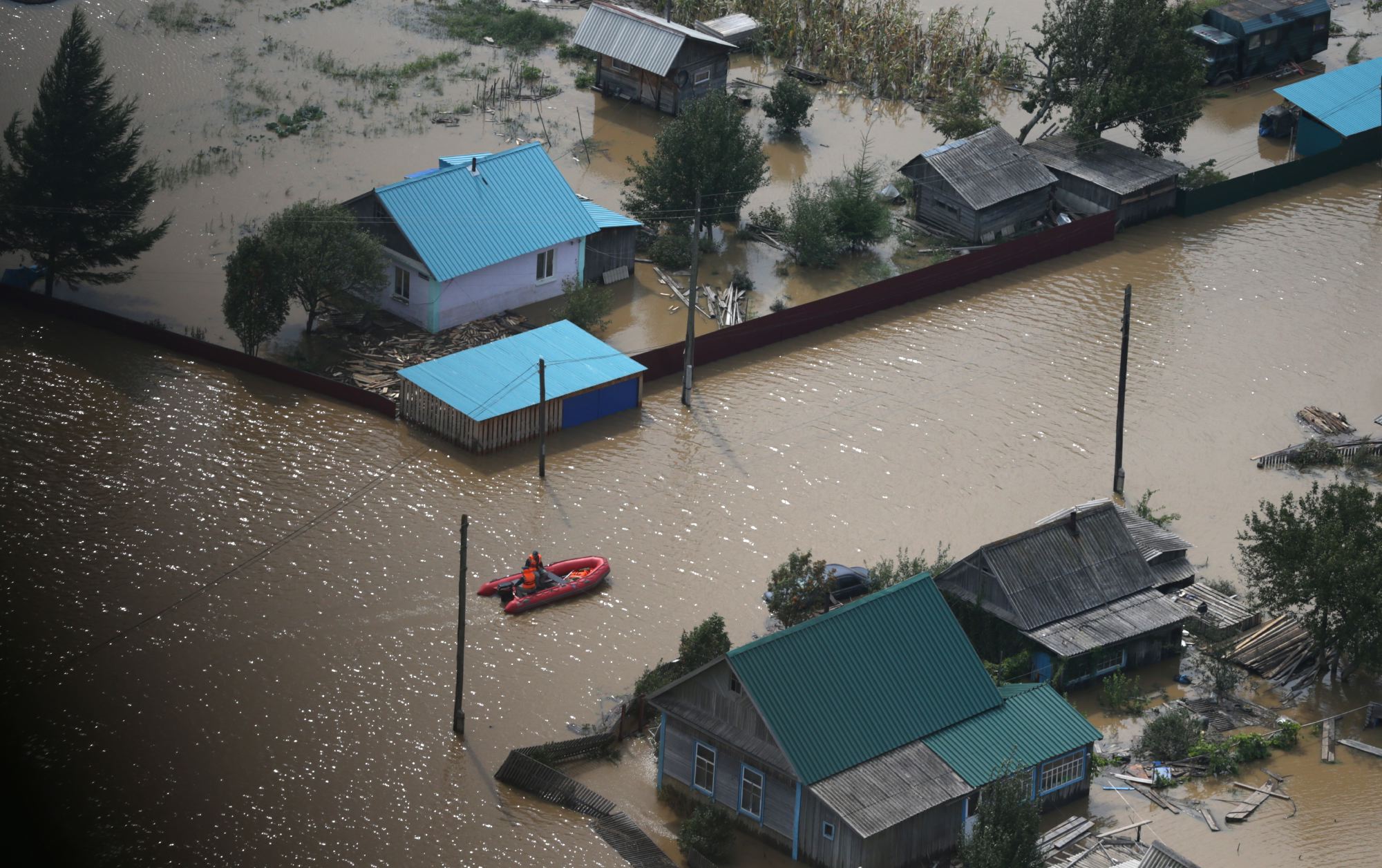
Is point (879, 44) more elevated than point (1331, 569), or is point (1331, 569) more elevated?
point (879, 44)

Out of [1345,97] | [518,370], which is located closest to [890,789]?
[518,370]

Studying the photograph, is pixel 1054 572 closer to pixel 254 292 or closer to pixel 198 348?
pixel 254 292

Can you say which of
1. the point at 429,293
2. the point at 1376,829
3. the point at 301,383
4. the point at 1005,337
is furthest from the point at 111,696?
the point at 1005,337

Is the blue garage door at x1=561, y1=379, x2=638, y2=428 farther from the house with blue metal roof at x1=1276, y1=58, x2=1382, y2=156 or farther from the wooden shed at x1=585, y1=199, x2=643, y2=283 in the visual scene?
the house with blue metal roof at x1=1276, y1=58, x2=1382, y2=156

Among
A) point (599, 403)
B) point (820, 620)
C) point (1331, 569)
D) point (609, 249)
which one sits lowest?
point (599, 403)

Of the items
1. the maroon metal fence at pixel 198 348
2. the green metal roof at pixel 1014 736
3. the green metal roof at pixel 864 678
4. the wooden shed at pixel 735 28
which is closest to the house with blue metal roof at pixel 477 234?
the maroon metal fence at pixel 198 348

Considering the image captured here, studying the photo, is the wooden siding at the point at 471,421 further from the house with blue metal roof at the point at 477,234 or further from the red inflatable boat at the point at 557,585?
the red inflatable boat at the point at 557,585
